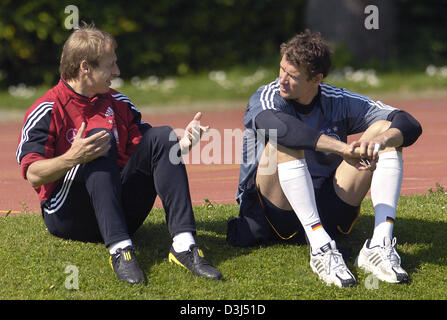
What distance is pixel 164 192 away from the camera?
15.8 feet

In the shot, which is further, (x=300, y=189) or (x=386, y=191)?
(x=386, y=191)

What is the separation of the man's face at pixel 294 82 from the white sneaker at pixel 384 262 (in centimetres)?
101

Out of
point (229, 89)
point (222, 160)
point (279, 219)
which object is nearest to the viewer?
point (279, 219)

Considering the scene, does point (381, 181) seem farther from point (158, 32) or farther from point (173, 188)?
point (158, 32)

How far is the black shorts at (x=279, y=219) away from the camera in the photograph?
16.7ft

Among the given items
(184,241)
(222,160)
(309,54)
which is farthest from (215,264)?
(222,160)

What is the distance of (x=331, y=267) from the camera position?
4672mm

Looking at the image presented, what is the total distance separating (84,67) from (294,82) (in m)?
1.28

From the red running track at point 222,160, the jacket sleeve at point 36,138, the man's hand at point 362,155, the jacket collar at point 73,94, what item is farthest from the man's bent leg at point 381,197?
the red running track at point 222,160

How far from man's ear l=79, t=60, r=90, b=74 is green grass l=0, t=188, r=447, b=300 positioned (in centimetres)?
114

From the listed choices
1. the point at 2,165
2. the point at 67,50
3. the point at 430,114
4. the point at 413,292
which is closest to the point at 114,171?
the point at 67,50

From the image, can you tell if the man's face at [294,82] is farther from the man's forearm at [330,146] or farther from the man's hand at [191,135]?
the man's hand at [191,135]

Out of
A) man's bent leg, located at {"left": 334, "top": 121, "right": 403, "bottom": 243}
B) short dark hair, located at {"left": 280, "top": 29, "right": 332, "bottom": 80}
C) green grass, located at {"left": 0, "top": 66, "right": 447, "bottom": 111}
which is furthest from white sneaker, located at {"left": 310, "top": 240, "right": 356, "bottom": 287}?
green grass, located at {"left": 0, "top": 66, "right": 447, "bottom": 111}
